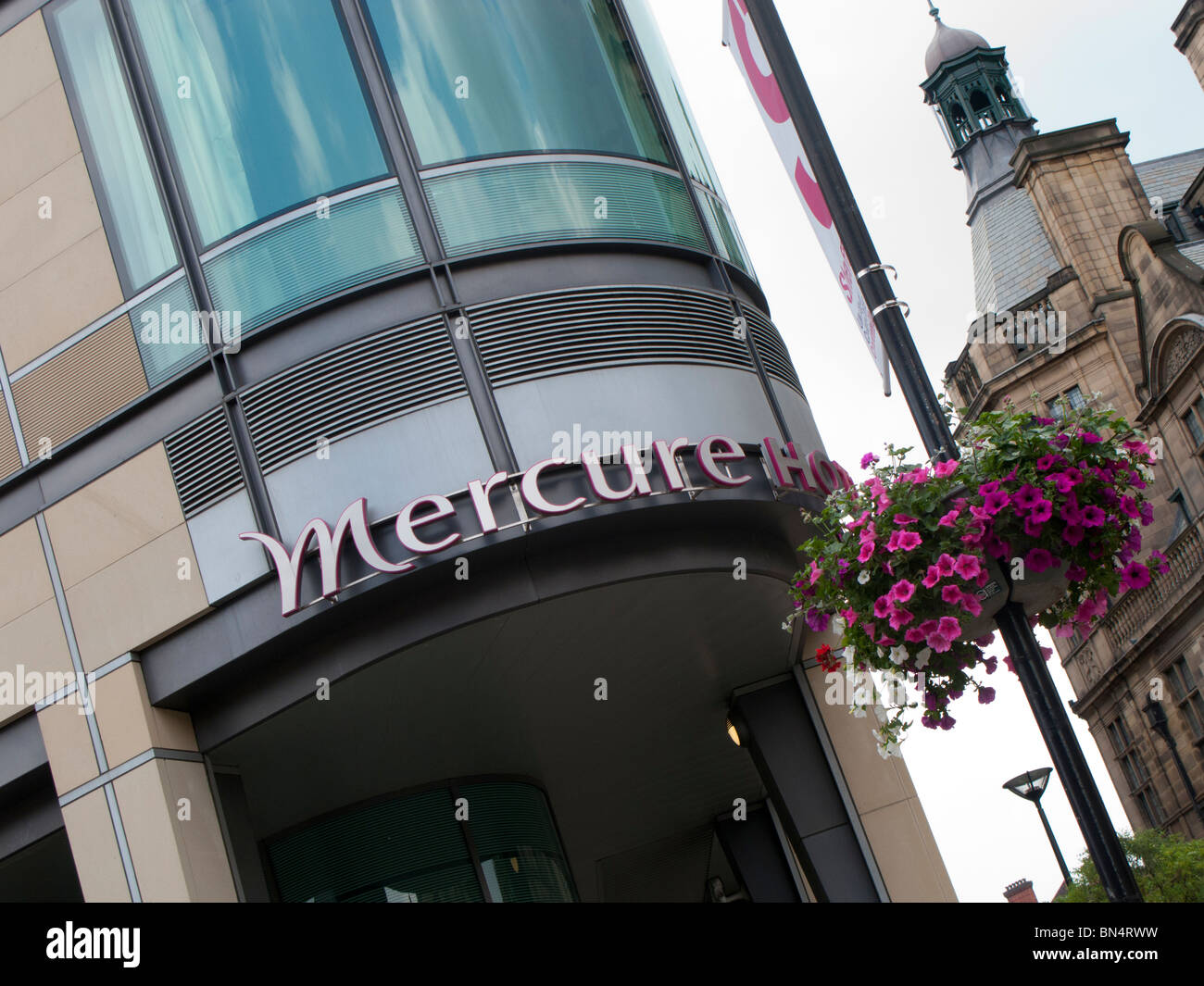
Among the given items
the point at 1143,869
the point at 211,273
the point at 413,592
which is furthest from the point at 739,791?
the point at 1143,869

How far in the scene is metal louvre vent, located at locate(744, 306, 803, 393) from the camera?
1345cm

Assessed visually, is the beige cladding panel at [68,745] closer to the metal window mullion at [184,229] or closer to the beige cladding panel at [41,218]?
the metal window mullion at [184,229]

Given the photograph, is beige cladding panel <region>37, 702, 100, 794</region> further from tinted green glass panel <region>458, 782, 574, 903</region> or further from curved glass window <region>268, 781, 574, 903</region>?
tinted green glass panel <region>458, 782, 574, 903</region>

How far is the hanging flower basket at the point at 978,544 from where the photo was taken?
21.9ft

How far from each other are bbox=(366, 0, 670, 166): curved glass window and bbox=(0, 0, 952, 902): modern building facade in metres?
0.03

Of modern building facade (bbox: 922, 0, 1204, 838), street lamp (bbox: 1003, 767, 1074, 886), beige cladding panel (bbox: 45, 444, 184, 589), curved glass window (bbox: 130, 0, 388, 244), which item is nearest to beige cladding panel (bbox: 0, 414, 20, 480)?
beige cladding panel (bbox: 45, 444, 184, 589)

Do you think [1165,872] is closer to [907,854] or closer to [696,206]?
[907,854]

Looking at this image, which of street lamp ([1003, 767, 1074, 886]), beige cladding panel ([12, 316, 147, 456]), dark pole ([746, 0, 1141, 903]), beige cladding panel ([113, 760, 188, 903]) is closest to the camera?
dark pole ([746, 0, 1141, 903])

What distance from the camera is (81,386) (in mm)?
12391

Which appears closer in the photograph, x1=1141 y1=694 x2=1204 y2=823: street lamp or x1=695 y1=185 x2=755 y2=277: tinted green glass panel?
x1=695 y1=185 x2=755 y2=277: tinted green glass panel

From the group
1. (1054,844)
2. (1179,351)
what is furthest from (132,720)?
(1179,351)

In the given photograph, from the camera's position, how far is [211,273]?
11.9 metres
